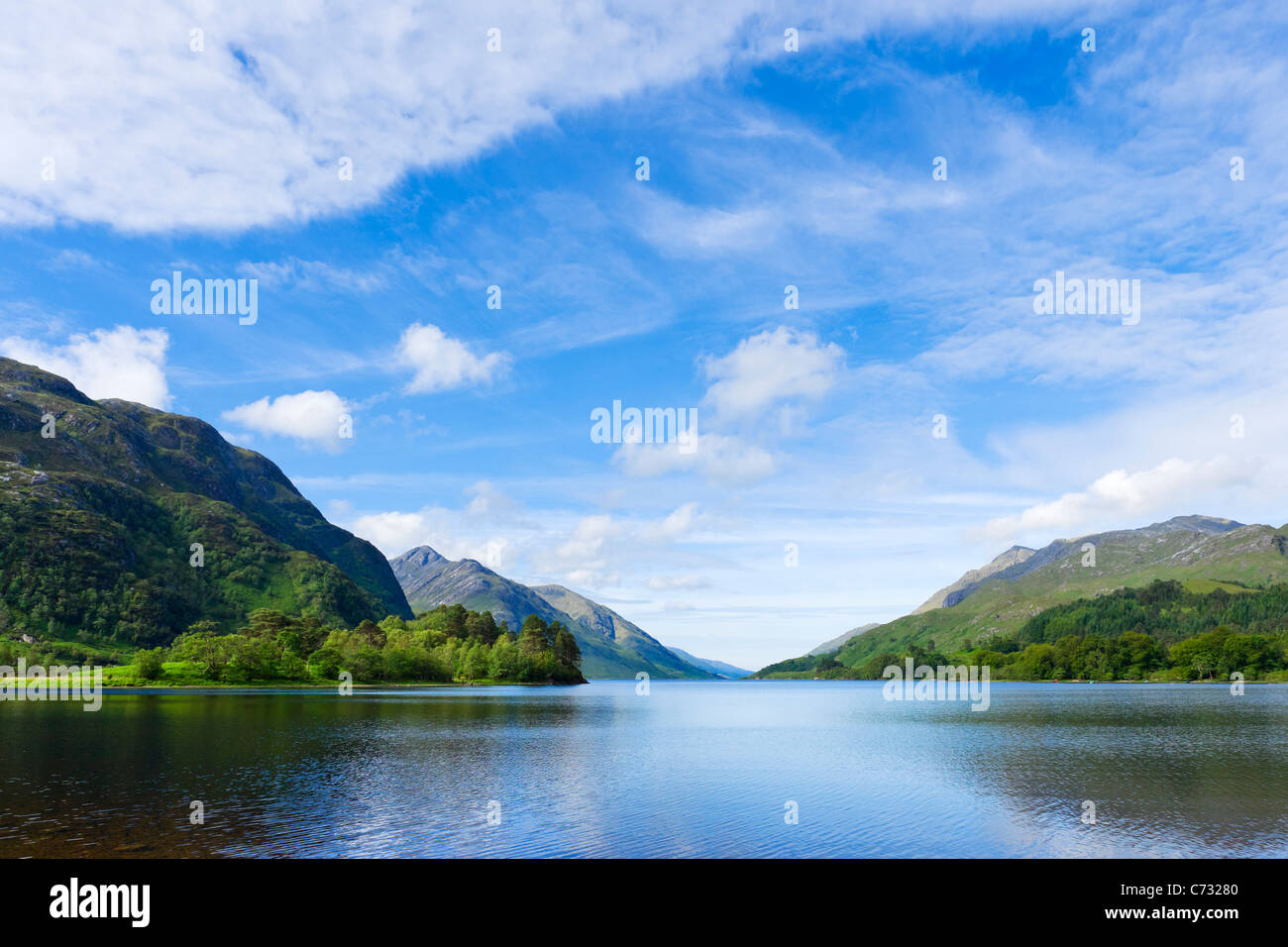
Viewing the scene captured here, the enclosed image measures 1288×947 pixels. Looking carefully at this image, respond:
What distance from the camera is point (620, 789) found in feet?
205

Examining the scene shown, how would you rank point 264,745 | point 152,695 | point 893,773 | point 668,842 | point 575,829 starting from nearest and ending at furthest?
point 668,842 < point 575,829 < point 893,773 < point 264,745 < point 152,695

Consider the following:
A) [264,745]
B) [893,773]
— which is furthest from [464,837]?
[264,745]

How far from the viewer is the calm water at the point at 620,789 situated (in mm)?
44125

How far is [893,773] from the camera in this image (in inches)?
2867

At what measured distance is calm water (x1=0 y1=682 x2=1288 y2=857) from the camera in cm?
4412
